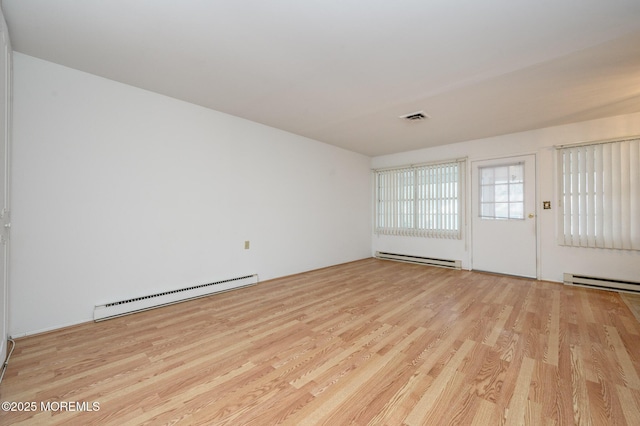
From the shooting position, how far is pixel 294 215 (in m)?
4.80

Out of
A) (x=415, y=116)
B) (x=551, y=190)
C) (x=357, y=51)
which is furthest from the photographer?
(x=551, y=190)

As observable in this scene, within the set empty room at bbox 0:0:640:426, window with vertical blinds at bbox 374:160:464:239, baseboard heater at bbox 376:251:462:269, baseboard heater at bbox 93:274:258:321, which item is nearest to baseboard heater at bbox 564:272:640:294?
empty room at bbox 0:0:640:426

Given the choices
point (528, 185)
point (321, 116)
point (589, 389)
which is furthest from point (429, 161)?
point (589, 389)

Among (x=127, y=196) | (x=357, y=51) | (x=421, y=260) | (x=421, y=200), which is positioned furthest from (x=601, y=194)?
(x=127, y=196)

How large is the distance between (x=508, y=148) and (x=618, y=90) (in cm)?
170

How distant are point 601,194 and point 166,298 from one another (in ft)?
20.6

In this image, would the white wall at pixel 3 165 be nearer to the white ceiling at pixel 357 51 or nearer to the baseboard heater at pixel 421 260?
the white ceiling at pixel 357 51

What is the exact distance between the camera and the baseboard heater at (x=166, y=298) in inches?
109

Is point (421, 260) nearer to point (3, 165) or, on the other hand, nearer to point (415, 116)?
point (415, 116)

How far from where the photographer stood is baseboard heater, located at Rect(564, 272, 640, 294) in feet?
12.2

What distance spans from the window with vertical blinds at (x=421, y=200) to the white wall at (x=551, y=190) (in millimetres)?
220

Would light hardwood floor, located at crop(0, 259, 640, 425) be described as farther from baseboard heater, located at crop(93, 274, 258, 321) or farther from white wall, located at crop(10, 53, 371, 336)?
white wall, located at crop(10, 53, 371, 336)

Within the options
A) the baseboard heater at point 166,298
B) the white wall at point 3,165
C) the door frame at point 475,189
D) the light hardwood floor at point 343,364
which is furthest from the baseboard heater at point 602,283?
the white wall at point 3,165

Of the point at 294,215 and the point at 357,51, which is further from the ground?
the point at 357,51
